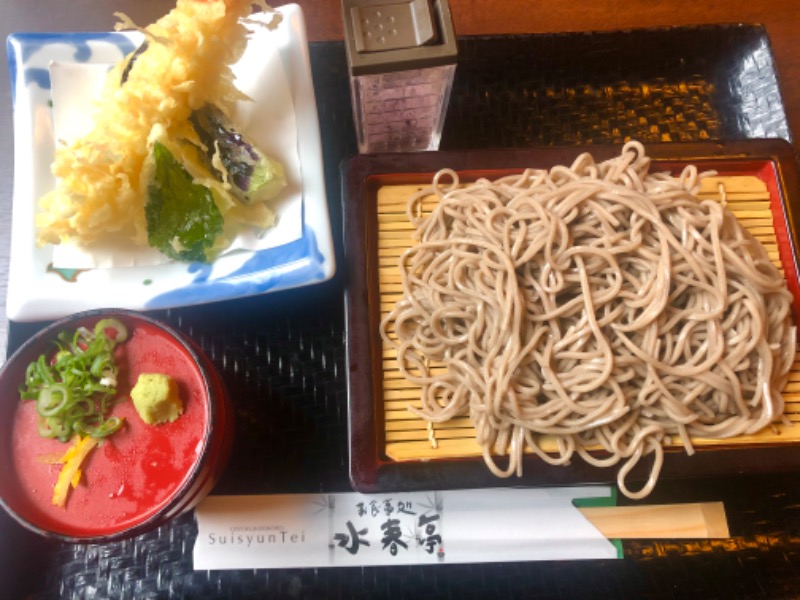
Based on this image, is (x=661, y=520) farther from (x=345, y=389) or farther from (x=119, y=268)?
(x=119, y=268)

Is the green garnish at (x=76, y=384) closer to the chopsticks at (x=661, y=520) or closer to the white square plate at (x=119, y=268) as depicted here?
the white square plate at (x=119, y=268)

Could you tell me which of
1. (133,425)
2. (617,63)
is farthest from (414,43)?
(133,425)

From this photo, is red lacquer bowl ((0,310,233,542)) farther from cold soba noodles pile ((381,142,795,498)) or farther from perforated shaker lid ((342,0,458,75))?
perforated shaker lid ((342,0,458,75))

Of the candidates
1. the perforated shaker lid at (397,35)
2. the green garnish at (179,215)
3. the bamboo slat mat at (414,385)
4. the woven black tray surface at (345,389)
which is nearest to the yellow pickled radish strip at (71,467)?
the woven black tray surface at (345,389)

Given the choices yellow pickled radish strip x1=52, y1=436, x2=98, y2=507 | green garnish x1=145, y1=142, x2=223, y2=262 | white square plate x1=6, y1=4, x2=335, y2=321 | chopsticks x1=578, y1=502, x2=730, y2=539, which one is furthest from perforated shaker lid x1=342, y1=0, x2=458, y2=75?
chopsticks x1=578, y1=502, x2=730, y2=539

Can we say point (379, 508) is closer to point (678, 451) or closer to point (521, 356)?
point (521, 356)

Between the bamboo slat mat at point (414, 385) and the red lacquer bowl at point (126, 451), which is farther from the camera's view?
the bamboo slat mat at point (414, 385)

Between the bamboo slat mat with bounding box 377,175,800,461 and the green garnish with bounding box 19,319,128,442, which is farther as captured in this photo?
the bamboo slat mat with bounding box 377,175,800,461
